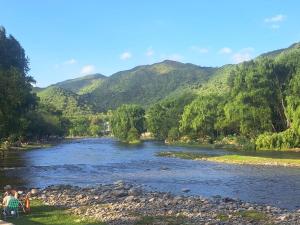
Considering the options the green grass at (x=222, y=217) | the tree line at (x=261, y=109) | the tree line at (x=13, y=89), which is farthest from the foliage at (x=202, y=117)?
the green grass at (x=222, y=217)

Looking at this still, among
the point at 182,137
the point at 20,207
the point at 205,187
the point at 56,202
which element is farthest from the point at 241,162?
the point at 182,137

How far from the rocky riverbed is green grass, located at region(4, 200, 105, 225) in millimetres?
840

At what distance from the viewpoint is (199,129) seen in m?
146

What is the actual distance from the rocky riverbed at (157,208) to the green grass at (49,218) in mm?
840

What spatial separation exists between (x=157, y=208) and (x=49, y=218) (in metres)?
7.32

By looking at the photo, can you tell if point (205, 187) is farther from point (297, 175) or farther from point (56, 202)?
point (56, 202)

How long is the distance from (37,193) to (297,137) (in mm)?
66441

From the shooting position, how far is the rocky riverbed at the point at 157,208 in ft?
88.5

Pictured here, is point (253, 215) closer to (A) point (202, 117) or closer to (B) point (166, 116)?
(A) point (202, 117)

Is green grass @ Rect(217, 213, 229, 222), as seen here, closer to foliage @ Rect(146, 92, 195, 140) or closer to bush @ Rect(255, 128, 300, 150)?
bush @ Rect(255, 128, 300, 150)

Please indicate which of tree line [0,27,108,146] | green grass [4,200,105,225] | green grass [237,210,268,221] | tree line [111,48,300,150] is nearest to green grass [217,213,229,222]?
green grass [237,210,268,221]

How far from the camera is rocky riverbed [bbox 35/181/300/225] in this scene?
26984mm

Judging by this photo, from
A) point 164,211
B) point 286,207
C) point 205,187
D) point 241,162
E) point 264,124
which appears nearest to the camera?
point 164,211

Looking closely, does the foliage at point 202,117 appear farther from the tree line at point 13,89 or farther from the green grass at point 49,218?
the green grass at point 49,218
